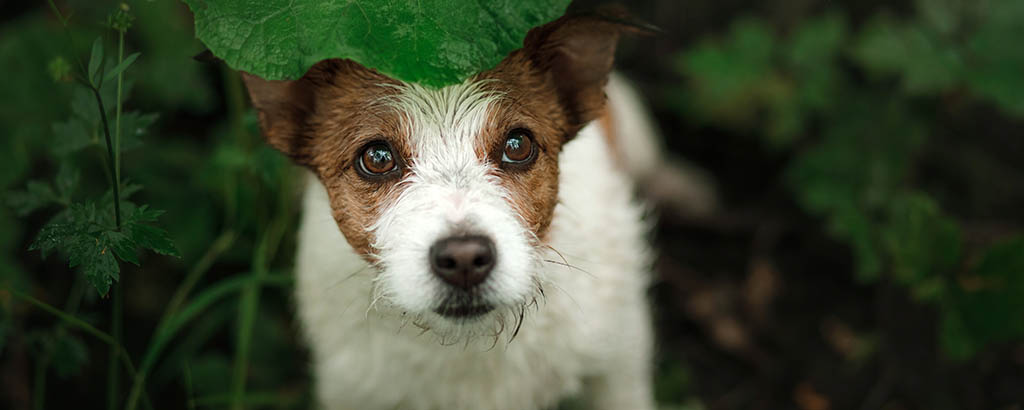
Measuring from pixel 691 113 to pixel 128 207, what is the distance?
2.85 m

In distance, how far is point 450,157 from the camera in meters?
1.94

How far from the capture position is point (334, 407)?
263 cm

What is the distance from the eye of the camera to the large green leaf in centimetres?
182

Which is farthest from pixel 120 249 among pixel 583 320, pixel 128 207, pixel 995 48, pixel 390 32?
pixel 995 48

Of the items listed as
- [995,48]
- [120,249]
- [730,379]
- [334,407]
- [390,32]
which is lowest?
[730,379]

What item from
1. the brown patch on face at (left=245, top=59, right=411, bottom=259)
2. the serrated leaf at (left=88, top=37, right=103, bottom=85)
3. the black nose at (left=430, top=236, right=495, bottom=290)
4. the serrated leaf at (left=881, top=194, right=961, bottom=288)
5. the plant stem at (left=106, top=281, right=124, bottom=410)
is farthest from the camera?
the serrated leaf at (left=881, top=194, right=961, bottom=288)

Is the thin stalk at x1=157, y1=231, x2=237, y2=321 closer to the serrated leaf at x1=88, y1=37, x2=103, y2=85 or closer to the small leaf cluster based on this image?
the small leaf cluster

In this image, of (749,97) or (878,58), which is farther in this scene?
(749,97)

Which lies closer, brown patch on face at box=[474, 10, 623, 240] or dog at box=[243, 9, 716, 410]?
dog at box=[243, 9, 716, 410]

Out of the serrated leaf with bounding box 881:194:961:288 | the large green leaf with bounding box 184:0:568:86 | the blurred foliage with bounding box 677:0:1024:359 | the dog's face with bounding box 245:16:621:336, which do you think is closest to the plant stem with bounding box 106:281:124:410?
the dog's face with bounding box 245:16:621:336

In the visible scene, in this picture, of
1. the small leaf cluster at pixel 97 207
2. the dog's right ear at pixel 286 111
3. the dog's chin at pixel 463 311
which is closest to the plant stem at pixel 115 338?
the small leaf cluster at pixel 97 207

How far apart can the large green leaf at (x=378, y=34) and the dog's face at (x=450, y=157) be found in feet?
0.46

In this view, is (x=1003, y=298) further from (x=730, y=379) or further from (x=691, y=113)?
(x=691, y=113)

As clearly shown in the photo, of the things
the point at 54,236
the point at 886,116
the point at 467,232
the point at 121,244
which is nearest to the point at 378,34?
the point at 467,232
